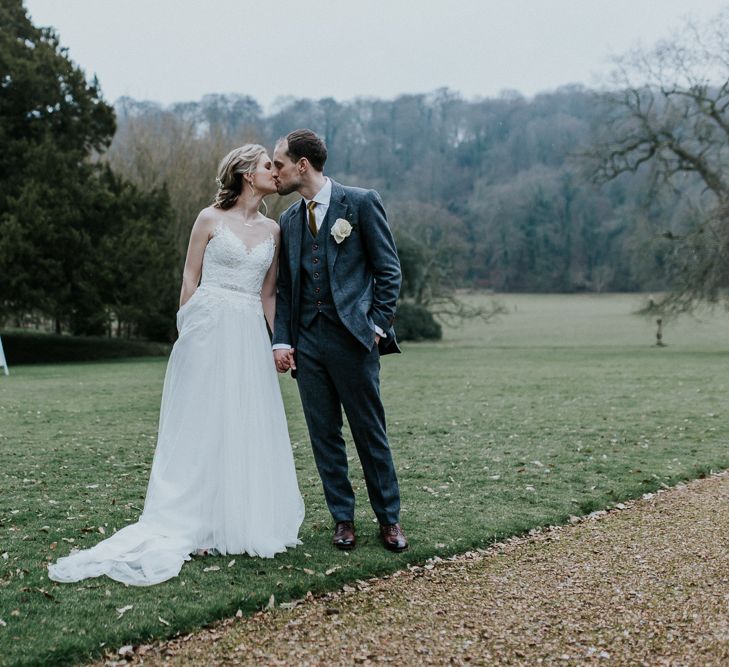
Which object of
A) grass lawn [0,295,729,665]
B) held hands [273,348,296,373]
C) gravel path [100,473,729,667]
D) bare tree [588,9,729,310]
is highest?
bare tree [588,9,729,310]

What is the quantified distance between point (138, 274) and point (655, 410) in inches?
696

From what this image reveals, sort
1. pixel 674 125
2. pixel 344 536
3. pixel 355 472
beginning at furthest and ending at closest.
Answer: pixel 674 125, pixel 355 472, pixel 344 536

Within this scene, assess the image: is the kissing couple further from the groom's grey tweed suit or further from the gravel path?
the gravel path

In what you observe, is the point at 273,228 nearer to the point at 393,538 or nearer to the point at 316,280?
the point at 316,280

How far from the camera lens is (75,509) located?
5.93m

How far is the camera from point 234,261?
4.84 meters

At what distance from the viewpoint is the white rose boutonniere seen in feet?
15.1

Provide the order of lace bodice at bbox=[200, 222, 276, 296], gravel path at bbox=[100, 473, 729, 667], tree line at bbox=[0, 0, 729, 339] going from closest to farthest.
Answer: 1. gravel path at bbox=[100, 473, 729, 667]
2. lace bodice at bbox=[200, 222, 276, 296]
3. tree line at bbox=[0, 0, 729, 339]

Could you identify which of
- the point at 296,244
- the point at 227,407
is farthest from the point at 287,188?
the point at 227,407

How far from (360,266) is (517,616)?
2.08 m

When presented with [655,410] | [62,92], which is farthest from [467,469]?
[62,92]

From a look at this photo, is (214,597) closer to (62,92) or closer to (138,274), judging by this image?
(138,274)

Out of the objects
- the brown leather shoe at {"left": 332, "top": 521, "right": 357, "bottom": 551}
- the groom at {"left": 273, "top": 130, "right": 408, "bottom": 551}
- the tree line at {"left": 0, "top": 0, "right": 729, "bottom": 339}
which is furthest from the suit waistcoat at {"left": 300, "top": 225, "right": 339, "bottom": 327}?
the tree line at {"left": 0, "top": 0, "right": 729, "bottom": 339}

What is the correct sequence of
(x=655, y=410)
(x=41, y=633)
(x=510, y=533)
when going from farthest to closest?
(x=655, y=410)
(x=510, y=533)
(x=41, y=633)
